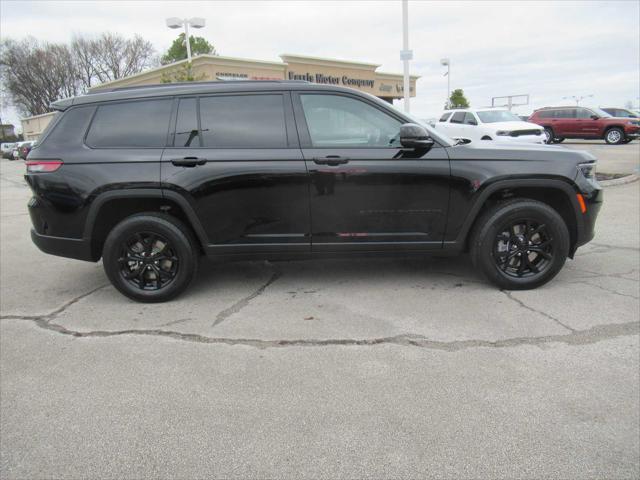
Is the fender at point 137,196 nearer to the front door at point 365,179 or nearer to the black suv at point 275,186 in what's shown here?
the black suv at point 275,186

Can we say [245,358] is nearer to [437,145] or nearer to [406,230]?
[406,230]

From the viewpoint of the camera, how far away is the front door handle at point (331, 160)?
4137mm

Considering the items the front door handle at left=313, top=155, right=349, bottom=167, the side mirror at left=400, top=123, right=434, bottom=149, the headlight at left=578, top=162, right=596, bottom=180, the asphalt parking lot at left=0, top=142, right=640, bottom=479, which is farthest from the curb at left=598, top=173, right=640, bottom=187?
the front door handle at left=313, top=155, right=349, bottom=167

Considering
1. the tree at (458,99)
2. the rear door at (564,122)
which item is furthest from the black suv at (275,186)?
the tree at (458,99)

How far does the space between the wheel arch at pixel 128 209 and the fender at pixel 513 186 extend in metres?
2.33

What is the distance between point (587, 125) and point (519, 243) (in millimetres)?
22528

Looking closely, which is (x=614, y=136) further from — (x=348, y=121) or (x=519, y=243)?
(x=348, y=121)

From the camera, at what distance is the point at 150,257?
4.35 m

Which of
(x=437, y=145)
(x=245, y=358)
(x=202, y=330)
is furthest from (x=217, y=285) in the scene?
(x=437, y=145)

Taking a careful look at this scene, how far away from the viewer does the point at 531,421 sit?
252cm

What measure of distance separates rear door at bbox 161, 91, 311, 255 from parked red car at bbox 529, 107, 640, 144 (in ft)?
73.0

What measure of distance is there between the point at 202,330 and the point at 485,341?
212cm

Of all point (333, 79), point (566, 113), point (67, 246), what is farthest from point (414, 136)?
point (333, 79)

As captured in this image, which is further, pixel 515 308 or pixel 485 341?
pixel 515 308
